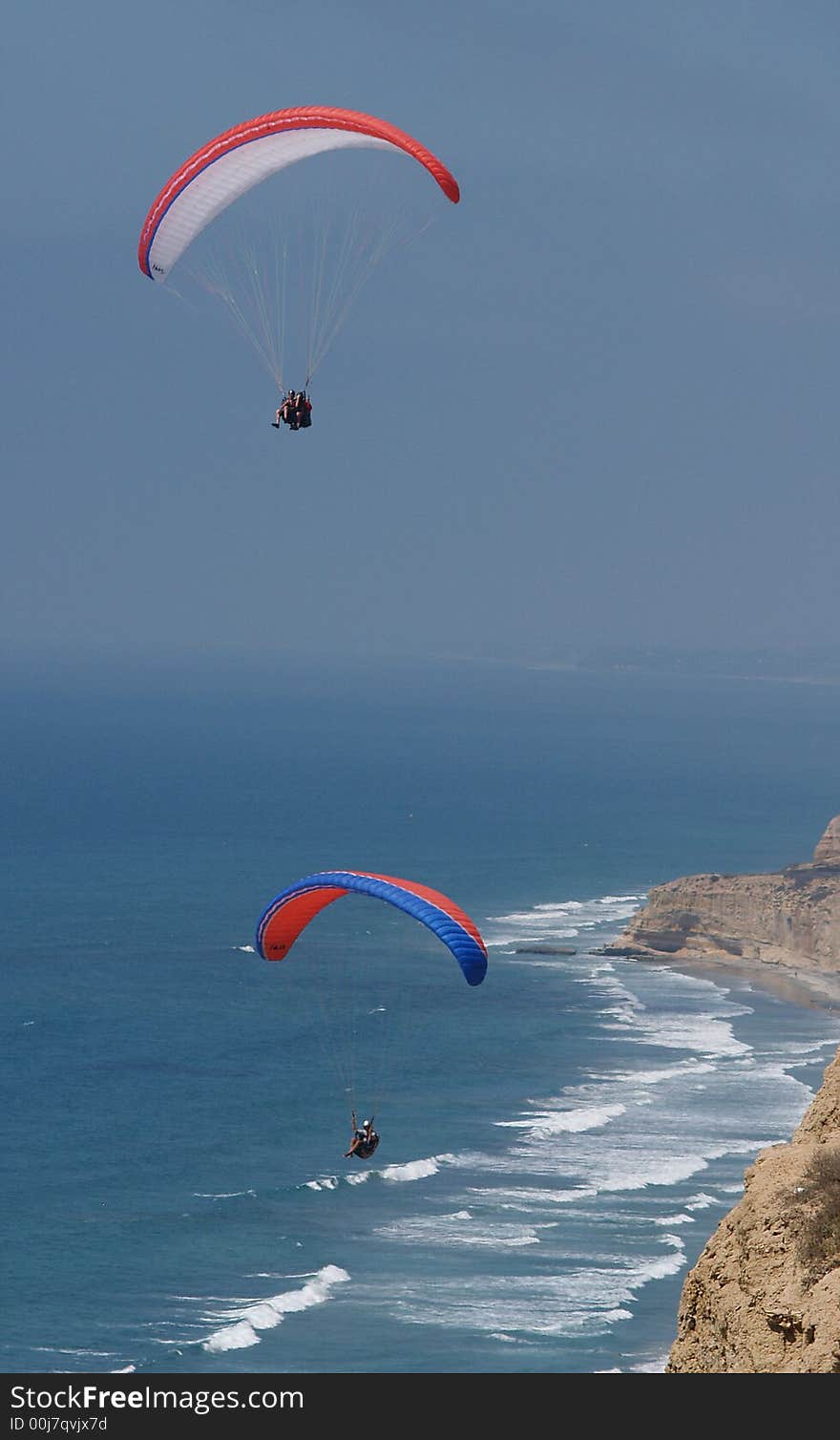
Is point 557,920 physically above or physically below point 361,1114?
above

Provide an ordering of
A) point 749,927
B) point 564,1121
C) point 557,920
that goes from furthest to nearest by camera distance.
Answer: point 557,920 → point 749,927 → point 564,1121

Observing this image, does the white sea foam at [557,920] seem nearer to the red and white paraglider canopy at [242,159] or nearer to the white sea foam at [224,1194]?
the white sea foam at [224,1194]

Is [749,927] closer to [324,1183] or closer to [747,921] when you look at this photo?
[747,921]

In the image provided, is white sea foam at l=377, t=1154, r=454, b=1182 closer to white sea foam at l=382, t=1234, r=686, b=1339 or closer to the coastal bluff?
white sea foam at l=382, t=1234, r=686, b=1339

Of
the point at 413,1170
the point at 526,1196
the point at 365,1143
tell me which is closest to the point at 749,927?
the point at 413,1170

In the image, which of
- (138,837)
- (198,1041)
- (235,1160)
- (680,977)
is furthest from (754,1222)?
(138,837)

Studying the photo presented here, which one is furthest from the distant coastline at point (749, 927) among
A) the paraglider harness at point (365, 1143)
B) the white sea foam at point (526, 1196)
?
the paraglider harness at point (365, 1143)
